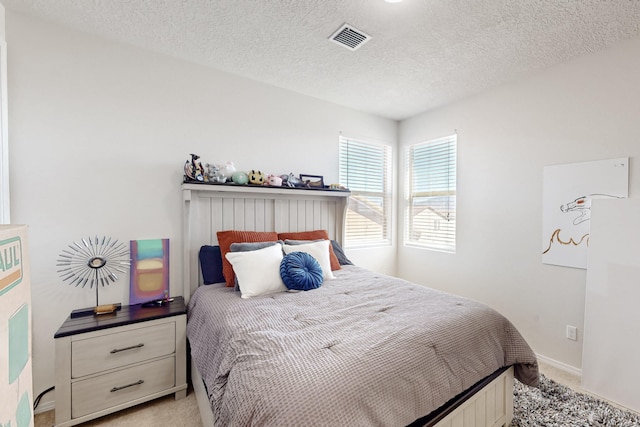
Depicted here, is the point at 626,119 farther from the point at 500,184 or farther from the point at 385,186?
the point at 385,186

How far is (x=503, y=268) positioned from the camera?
2.78 m

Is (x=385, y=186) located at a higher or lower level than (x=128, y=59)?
lower

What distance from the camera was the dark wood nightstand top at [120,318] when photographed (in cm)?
168

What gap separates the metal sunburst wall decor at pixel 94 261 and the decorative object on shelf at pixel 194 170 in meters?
0.72

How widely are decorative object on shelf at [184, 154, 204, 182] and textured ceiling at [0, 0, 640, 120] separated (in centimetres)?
86

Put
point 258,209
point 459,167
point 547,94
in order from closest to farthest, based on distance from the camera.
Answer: point 547,94 → point 258,209 → point 459,167

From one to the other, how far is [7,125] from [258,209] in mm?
1736

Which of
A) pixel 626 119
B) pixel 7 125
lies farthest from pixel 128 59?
pixel 626 119

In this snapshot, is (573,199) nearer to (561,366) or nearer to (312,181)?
(561,366)

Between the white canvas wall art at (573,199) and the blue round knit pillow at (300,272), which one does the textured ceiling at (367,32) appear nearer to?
the white canvas wall art at (573,199)

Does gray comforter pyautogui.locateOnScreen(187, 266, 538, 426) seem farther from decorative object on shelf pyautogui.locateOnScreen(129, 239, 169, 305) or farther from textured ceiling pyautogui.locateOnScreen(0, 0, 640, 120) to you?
textured ceiling pyautogui.locateOnScreen(0, 0, 640, 120)

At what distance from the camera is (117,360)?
1.77m

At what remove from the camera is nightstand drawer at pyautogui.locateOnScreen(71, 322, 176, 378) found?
1.67m

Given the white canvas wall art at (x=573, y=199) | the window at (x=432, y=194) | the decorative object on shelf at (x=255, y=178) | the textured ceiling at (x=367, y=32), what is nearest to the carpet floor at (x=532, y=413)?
the white canvas wall art at (x=573, y=199)
